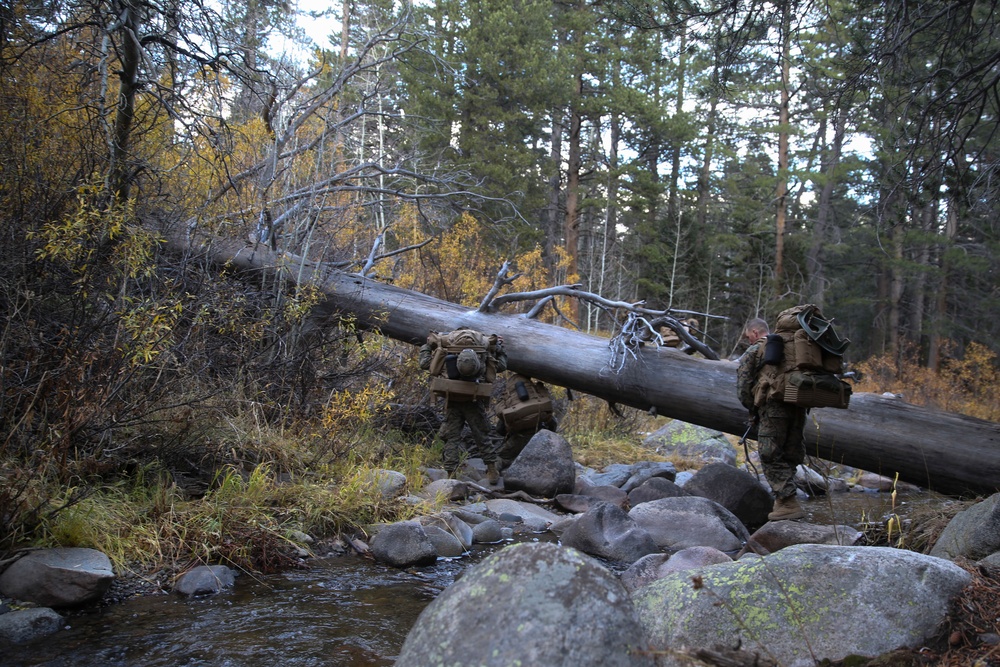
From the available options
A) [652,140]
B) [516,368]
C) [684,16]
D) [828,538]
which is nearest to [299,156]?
[516,368]

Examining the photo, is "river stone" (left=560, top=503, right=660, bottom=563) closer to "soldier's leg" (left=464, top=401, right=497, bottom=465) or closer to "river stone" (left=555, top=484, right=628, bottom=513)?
"river stone" (left=555, top=484, right=628, bottom=513)

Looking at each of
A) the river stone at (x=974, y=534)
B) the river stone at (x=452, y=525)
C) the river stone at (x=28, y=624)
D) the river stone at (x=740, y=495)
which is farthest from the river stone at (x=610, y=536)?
the river stone at (x=28, y=624)

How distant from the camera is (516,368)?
940cm

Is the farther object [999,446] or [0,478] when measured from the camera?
[999,446]

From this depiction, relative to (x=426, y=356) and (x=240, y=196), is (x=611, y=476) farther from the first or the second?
(x=240, y=196)

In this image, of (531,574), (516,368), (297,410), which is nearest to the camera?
(531,574)

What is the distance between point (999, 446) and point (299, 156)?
9302 millimetres

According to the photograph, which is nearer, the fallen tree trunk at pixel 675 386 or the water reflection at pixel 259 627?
the water reflection at pixel 259 627

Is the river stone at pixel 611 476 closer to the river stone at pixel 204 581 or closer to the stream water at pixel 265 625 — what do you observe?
the stream water at pixel 265 625

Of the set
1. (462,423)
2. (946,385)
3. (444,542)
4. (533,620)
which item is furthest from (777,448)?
(946,385)

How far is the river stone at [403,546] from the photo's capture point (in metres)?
5.67

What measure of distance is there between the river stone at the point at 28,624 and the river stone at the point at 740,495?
6148 millimetres

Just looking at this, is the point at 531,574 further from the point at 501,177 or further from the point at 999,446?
the point at 501,177

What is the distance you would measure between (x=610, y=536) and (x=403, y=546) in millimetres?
1792
